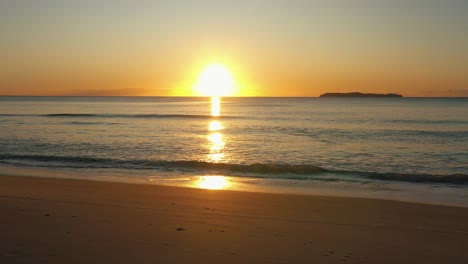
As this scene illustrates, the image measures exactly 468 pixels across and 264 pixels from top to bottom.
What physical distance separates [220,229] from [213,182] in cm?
720

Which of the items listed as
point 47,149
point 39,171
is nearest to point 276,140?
point 47,149

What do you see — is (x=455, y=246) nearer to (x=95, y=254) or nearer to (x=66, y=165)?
(x=95, y=254)

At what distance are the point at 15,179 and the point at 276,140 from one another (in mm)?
19472

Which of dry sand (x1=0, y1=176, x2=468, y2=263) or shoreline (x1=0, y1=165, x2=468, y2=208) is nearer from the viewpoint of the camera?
dry sand (x1=0, y1=176, x2=468, y2=263)

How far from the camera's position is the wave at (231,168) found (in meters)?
16.4

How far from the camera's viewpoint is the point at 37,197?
1077 centimetres

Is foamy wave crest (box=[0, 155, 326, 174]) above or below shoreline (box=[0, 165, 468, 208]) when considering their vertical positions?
below

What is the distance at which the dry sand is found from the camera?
6434 mm

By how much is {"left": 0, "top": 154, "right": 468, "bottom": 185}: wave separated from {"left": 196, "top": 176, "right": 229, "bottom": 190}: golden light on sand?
1674 millimetres

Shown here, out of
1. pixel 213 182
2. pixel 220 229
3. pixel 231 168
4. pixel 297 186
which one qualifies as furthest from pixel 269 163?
pixel 220 229

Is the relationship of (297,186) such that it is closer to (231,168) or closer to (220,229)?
(231,168)

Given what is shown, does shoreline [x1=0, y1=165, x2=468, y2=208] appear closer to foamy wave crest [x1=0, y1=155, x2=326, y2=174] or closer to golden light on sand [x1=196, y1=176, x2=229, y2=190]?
golden light on sand [x1=196, y1=176, x2=229, y2=190]

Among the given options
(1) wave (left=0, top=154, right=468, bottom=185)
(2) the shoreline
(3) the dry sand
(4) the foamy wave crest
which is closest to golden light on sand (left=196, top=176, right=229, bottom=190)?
(2) the shoreline

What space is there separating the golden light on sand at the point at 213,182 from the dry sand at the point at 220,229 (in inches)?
81.9
